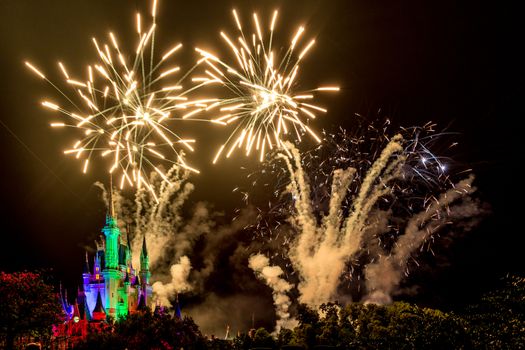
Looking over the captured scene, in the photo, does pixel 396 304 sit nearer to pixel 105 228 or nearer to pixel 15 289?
pixel 15 289

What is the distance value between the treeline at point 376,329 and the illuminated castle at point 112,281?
58.4 meters

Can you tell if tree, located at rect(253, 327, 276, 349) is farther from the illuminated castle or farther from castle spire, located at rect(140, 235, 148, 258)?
castle spire, located at rect(140, 235, 148, 258)

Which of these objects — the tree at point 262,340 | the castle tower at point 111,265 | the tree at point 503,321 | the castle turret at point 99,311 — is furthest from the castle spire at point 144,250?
the tree at point 503,321

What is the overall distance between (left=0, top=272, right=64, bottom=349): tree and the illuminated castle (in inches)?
3002

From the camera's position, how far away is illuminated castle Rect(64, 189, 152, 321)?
111188 millimetres

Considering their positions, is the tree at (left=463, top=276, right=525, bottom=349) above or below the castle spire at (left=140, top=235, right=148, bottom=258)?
below

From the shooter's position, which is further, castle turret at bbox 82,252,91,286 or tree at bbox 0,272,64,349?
castle turret at bbox 82,252,91,286

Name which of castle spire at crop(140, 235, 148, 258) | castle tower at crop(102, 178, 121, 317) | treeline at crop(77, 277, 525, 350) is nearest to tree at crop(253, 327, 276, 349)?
treeline at crop(77, 277, 525, 350)

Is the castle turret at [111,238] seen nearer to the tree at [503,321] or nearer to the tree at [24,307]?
the tree at [24,307]

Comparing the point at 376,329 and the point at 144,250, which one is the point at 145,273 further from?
the point at 376,329

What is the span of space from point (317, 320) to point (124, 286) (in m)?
66.1

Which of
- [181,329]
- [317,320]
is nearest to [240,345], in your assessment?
[317,320]

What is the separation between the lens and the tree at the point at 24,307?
31.6 m

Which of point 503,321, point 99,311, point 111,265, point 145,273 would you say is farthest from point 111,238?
point 503,321
